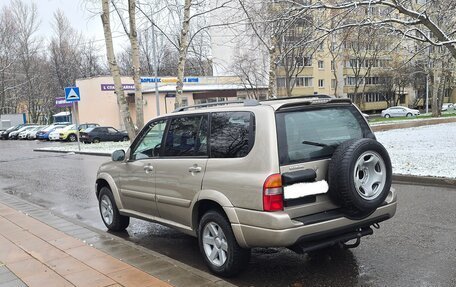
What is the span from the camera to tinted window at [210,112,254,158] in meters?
4.32

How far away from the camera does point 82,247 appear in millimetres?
5395

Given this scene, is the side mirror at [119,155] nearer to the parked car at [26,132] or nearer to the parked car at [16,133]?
the parked car at [26,132]

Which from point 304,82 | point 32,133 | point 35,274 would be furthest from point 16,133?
point 35,274

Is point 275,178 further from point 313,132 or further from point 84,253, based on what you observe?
point 84,253

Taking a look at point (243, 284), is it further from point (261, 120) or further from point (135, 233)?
point (135, 233)

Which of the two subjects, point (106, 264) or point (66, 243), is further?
point (66, 243)

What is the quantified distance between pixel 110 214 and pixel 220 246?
278 cm

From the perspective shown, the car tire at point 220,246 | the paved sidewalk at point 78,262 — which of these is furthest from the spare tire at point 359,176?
the paved sidewalk at point 78,262

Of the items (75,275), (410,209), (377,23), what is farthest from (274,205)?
(377,23)

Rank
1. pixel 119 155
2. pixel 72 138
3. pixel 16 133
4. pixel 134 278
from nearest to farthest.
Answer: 1. pixel 134 278
2. pixel 119 155
3. pixel 72 138
4. pixel 16 133

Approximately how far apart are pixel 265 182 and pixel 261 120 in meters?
0.64

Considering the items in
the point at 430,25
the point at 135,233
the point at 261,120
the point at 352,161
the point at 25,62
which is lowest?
the point at 135,233

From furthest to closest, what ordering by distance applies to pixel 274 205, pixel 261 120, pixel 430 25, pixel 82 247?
pixel 430 25 → pixel 82 247 → pixel 261 120 → pixel 274 205

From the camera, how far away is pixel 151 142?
18.8 ft
